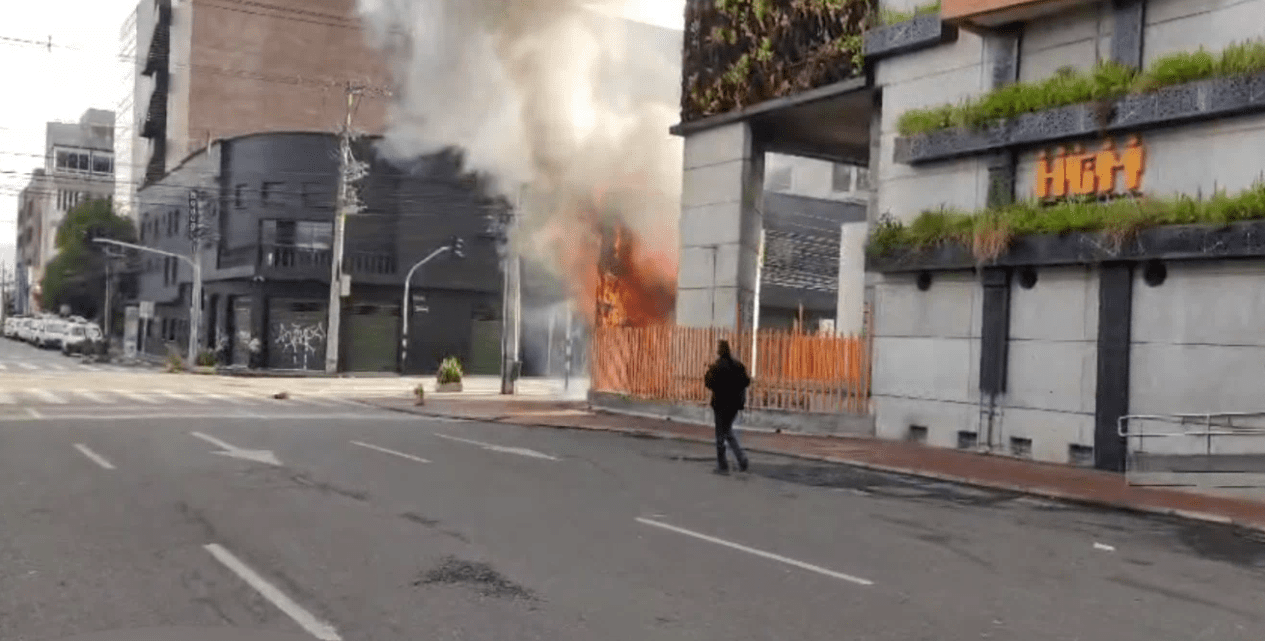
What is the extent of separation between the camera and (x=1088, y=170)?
640 inches

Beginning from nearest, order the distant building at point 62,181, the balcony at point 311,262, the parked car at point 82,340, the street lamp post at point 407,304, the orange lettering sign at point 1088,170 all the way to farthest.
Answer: the orange lettering sign at point 1088,170 → the balcony at point 311,262 → the street lamp post at point 407,304 → the parked car at point 82,340 → the distant building at point 62,181

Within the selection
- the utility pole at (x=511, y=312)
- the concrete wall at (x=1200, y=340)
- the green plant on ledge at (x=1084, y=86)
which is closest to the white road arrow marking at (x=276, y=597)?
the concrete wall at (x=1200, y=340)

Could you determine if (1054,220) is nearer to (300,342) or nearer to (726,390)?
(726,390)

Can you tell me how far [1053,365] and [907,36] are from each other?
609cm

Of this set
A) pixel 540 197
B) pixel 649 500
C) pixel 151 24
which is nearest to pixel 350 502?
pixel 649 500

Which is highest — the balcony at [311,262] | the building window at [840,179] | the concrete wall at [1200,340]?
the building window at [840,179]

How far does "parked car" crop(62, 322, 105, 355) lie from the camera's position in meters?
53.2

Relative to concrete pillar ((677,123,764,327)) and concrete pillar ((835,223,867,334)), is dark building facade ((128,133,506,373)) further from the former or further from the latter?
concrete pillar ((677,123,764,327))

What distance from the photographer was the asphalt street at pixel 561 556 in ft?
20.8

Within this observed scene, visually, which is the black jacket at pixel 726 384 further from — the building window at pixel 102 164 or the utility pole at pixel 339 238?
the building window at pixel 102 164

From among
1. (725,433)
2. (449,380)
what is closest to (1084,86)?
(725,433)

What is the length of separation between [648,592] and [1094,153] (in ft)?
38.9

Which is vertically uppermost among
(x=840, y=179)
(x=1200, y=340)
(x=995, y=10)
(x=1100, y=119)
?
(x=840, y=179)

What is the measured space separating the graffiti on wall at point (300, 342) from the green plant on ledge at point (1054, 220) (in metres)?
31.5
